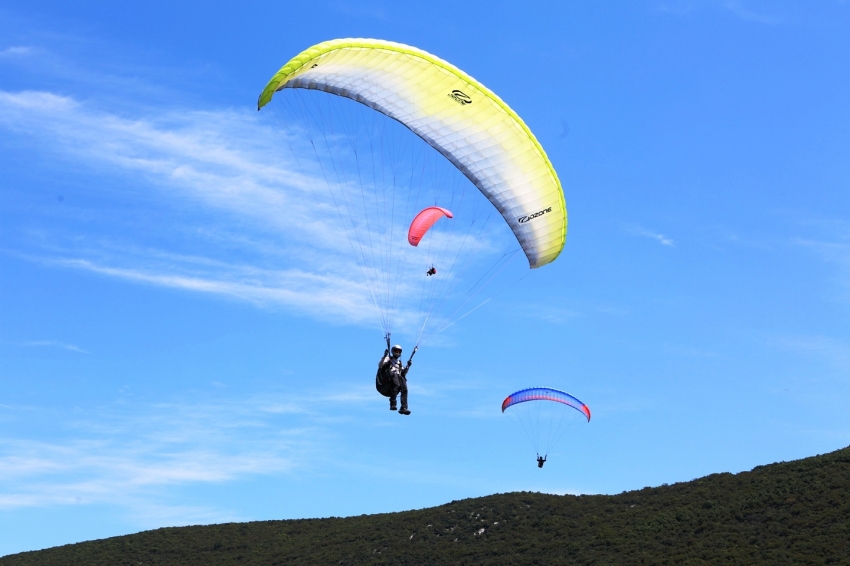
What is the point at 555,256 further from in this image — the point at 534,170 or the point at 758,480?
the point at 758,480

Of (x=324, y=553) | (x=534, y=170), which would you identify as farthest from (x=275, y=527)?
(x=534, y=170)

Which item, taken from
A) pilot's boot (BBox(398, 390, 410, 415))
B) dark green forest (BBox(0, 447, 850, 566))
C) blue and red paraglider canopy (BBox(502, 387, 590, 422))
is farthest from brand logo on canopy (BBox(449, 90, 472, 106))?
dark green forest (BBox(0, 447, 850, 566))

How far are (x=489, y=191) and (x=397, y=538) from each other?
3561cm

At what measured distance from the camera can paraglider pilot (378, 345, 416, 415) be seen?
85.9 feet

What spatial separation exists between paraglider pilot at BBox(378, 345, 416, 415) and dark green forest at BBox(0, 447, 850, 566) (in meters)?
25.2

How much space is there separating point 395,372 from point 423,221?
540 cm

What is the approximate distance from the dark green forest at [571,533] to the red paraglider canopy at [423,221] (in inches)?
937

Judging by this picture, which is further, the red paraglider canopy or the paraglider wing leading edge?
the red paraglider canopy

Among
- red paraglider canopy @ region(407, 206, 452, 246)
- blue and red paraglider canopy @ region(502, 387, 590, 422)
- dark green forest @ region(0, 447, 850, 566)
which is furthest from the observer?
dark green forest @ region(0, 447, 850, 566)

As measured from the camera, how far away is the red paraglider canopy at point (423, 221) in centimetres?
Answer: 2986

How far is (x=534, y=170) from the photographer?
26.7 m

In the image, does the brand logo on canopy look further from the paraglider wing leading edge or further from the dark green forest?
the dark green forest

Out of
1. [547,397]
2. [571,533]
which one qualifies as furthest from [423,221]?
[571,533]

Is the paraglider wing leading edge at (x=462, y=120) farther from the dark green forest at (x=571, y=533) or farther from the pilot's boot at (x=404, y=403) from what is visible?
the dark green forest at (x=571, y=533)
